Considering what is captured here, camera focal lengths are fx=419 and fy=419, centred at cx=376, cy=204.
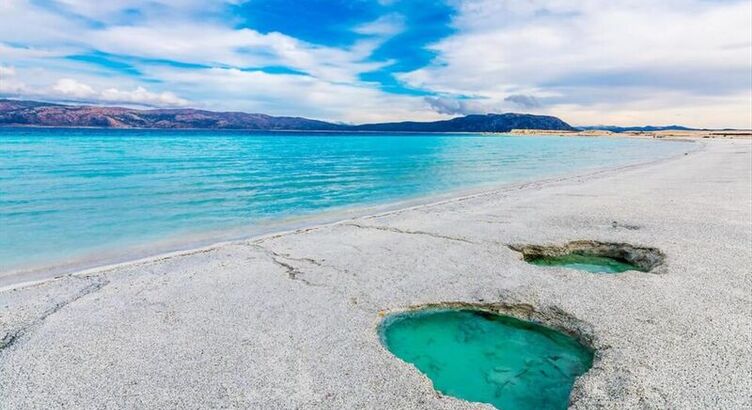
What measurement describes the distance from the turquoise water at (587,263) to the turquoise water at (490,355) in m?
2.93

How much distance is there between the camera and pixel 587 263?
26.9 feet

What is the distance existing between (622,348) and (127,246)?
11308mm

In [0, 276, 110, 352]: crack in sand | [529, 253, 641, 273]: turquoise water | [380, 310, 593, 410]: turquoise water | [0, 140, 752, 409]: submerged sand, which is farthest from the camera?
[529, 253, 641, 273]: turquoise water

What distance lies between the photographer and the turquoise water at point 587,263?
782cm

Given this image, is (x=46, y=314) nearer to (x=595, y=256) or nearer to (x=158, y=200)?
(x=595, y=256)

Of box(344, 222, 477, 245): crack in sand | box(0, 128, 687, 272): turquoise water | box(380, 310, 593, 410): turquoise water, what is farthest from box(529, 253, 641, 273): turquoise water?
box(0, 128, 687, 272): turquoise water

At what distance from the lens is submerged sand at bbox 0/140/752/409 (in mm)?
3996

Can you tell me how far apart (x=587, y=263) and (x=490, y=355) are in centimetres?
443

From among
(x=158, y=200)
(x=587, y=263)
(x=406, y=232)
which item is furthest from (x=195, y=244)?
(x=587, y=263)

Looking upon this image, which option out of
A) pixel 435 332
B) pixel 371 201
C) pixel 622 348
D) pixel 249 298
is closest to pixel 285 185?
pixel 371 201

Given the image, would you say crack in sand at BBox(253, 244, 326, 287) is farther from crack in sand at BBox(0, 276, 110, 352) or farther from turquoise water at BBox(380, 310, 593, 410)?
crack in sand at BBox(0, 276, 110, 352)

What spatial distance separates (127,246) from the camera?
11062 mm

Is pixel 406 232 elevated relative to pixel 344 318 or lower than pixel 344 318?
lower

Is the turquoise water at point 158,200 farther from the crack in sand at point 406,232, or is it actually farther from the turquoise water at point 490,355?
the turquoise water at point 490,355
